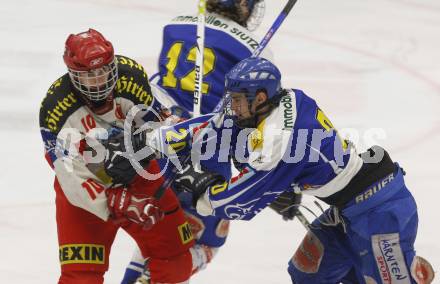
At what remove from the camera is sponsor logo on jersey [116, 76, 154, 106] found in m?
3.43

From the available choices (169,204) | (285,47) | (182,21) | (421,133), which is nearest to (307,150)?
(169,204)

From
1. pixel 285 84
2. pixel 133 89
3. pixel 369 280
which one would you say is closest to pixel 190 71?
pixel 133 89

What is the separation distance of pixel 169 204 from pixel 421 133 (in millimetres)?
2443

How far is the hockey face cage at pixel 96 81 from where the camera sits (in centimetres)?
322

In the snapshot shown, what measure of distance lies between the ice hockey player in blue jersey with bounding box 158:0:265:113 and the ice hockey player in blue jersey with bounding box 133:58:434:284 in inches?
17.5

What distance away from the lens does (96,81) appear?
3229 mm

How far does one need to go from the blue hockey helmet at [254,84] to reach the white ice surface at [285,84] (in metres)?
1.21

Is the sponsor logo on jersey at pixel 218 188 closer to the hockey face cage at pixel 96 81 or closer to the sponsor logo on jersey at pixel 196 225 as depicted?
the hockey face cage at pixel 96 81

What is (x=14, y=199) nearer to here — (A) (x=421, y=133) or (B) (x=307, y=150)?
(B) (x=307, y=150)

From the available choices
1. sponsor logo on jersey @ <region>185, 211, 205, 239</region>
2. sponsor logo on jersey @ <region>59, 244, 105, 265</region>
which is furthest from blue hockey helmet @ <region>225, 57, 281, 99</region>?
sponsor logo on jersey @ <region>185, 211, 205, 239</region>

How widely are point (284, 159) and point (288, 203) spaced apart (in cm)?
65

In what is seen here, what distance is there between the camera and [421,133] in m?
5.59

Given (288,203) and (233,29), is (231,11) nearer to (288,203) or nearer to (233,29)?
(233,29)

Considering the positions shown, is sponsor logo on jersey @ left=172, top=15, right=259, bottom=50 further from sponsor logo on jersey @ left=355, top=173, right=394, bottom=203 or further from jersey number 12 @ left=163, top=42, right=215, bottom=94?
sponsor logo on jersey @ left=355, top=173, right=394, bottom=203
